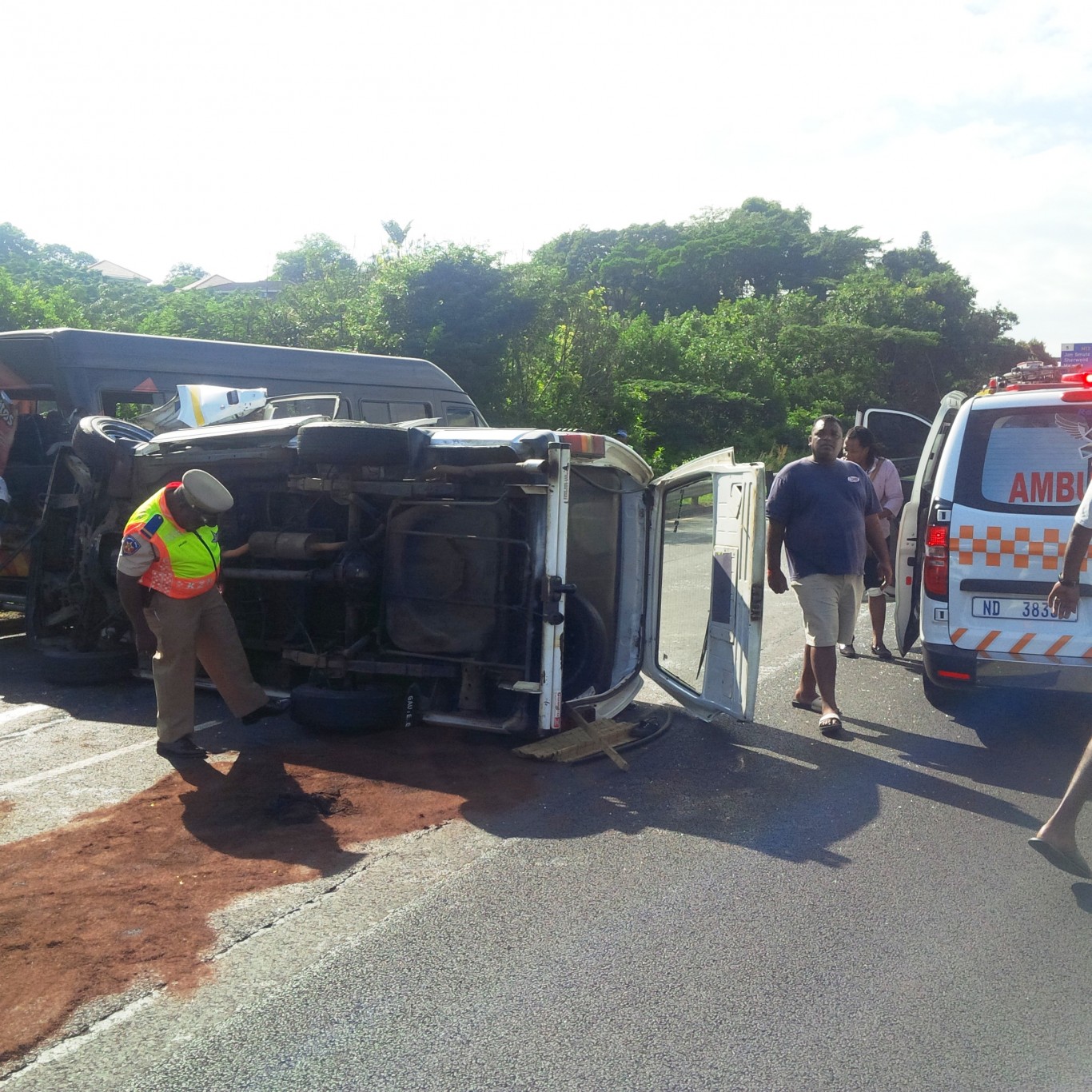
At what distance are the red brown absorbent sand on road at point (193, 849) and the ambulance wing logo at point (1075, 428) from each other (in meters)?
3.41

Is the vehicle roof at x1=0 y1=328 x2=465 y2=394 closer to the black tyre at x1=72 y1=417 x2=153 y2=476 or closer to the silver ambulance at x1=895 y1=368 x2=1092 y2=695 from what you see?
the black tyre at x1=72 y1=417 x2=153 y2=476

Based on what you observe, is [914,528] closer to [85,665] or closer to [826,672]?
[826,672]

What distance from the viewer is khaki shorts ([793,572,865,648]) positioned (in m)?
6.61

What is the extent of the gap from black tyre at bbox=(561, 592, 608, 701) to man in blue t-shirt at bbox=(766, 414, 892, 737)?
3.52 ft

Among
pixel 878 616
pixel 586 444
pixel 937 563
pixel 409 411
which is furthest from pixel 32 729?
pixel 409 411

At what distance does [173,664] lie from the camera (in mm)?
5777

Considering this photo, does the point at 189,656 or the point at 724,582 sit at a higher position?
the point at 724,582

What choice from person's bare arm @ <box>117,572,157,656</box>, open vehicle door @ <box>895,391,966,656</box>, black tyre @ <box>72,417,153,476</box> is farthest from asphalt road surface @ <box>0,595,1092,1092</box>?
black tyre @ <box>72,417,153,476</box>

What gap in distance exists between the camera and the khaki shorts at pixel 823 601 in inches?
260

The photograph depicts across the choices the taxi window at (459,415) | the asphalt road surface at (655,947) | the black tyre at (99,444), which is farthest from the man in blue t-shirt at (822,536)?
the taxi window at (459,415)

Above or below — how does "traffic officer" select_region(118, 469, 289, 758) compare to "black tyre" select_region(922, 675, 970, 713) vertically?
above

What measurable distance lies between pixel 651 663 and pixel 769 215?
59.2 m

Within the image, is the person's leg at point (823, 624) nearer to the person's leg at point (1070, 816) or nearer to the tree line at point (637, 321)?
the person's leg at point (1070, 816)

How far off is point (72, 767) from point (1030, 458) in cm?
528
